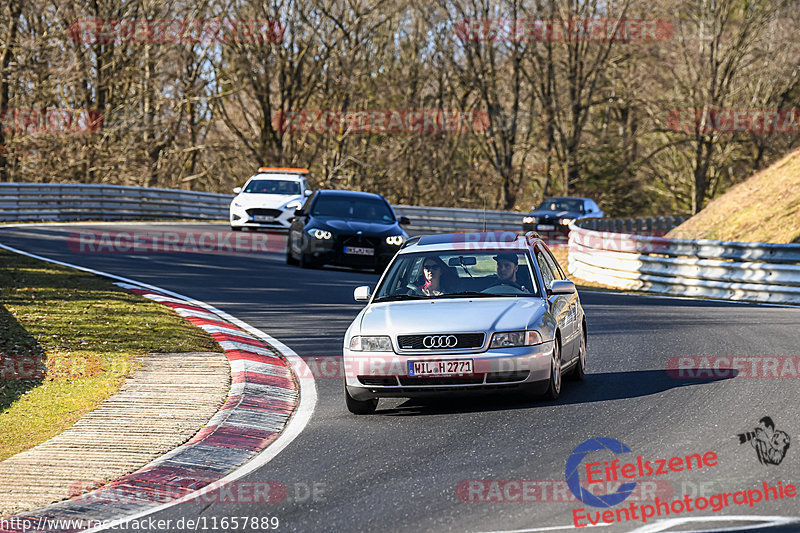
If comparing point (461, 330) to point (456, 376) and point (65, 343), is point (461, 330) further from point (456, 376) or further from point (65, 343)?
point (65, 343)

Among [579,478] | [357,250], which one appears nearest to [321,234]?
[357,250]

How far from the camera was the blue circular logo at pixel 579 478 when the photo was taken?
6130 mm

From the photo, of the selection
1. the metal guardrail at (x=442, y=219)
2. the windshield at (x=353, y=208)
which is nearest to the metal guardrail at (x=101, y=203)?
the metal guardrail at (x=442, y=219)

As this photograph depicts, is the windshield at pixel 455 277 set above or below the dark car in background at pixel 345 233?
above

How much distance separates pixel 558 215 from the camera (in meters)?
37.2

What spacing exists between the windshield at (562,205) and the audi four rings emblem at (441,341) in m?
29.9

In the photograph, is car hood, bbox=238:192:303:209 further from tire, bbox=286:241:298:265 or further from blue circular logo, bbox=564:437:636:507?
blue circular logo, bbox=564:437:636:507

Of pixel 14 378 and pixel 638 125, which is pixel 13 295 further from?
pixel 638 125

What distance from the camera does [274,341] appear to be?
1313 centimetres

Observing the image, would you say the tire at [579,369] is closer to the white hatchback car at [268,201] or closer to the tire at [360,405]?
the tire at [360,405]

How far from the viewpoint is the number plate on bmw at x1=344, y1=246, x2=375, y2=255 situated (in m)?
21.6

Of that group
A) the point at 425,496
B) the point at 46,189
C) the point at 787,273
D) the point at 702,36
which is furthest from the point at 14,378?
the point at 702,36
